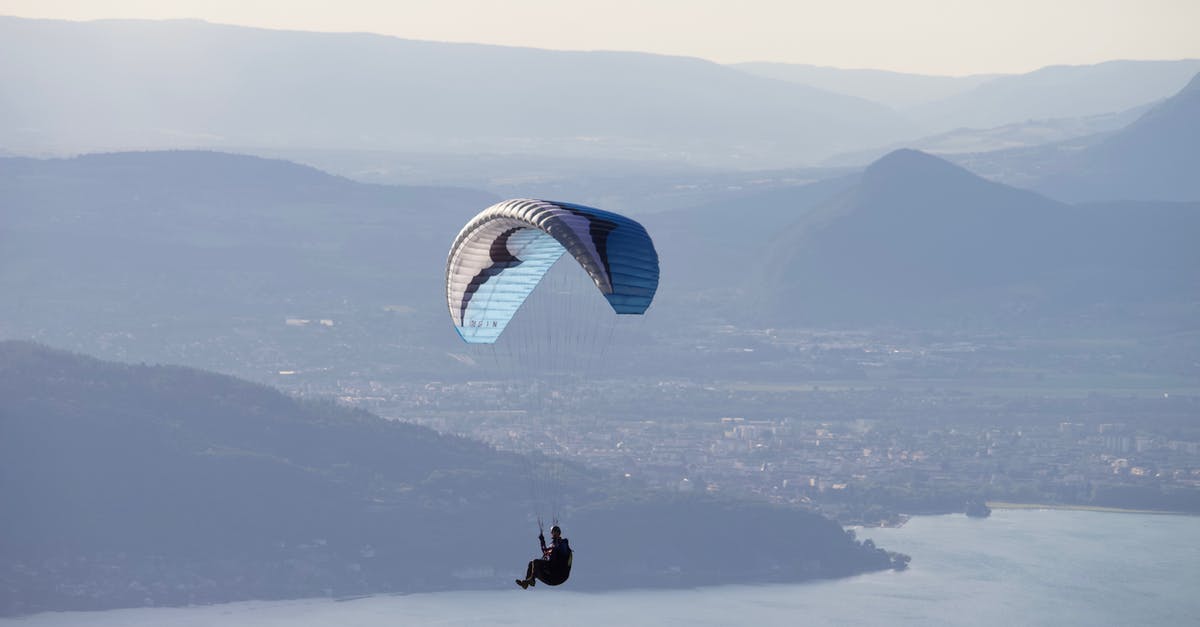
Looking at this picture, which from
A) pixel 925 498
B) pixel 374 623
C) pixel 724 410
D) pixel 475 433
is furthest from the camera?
pixel 724 410

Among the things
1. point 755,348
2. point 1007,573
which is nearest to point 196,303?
point 755,348

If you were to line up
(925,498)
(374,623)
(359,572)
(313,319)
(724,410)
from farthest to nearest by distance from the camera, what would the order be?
(313,319)
(724,410)
(925,498)
(359,572)
(374,623)

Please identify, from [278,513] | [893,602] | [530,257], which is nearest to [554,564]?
[530,257]

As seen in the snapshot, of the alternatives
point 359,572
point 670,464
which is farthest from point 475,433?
point 359,572

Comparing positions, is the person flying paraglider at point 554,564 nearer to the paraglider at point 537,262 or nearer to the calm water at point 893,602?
the paraglider at point 537,262

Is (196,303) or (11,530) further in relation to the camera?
(196,303)

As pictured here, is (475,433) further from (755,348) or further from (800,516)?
(755,348)

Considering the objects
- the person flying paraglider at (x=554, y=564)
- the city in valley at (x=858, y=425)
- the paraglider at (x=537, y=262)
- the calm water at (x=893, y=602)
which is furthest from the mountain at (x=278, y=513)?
the person flying paraglider at (x=554, y=564)
